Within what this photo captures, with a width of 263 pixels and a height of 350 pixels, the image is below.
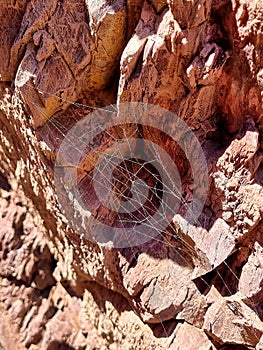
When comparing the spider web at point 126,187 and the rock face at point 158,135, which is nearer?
the rock face at point 158,135

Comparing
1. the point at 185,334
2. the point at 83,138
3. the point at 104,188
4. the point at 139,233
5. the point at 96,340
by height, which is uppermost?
the point at 83,138

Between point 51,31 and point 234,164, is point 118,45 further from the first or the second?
point 234,164

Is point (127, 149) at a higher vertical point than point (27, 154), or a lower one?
higher

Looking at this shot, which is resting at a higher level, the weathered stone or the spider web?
the spider web

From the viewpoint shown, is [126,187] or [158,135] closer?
[158,135]

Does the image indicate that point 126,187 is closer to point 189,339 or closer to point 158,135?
point 158,135

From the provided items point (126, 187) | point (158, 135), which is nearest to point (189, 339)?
point (126, 187)

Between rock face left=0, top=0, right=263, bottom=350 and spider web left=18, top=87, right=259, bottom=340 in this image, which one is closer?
rock face left=0, top=0, right=263, bottom=350

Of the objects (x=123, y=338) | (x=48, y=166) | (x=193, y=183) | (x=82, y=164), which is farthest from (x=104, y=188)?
(x=123, y=338)
